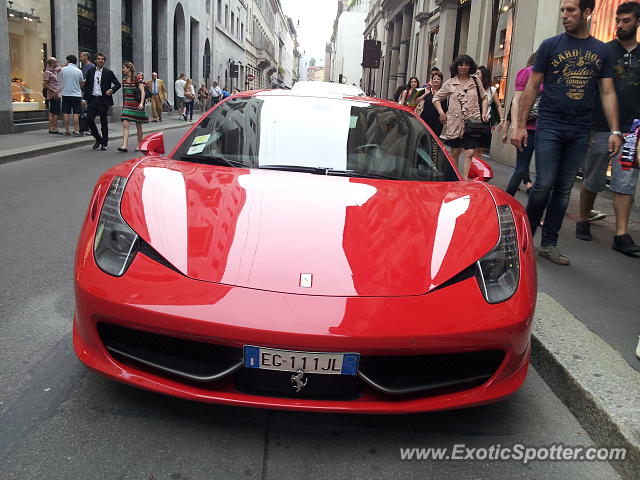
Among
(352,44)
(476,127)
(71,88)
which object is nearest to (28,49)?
(71,88)

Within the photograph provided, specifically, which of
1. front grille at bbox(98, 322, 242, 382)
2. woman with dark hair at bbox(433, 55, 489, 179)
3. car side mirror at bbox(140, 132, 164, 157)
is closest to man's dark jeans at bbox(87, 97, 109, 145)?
woman with dark hair at bbox(433, 55, 489, 179)

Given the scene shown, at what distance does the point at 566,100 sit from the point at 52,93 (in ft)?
40.3

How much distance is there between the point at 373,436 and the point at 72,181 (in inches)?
259

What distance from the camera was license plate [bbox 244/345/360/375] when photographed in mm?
1879

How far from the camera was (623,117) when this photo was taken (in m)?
5.23

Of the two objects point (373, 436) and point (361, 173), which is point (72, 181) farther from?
point (373, 436)

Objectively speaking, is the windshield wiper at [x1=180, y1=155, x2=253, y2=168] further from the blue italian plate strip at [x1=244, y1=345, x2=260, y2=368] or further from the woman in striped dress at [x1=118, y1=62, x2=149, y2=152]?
the woman in striped dress at [x1=118, y1=62, x2=149, y2=152]

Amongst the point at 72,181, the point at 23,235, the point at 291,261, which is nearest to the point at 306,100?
the point at 291,261

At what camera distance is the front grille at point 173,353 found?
6.40 ft

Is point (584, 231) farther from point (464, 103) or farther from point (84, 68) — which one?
point (84, 68)

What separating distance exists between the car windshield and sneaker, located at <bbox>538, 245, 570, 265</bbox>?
1.82 meters

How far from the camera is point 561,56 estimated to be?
4316 mm

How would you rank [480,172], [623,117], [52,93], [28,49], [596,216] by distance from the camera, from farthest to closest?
[28,49]
[52,93]
[596,216]
[623,117]
[480,172]

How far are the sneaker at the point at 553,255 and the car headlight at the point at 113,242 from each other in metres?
3.47
